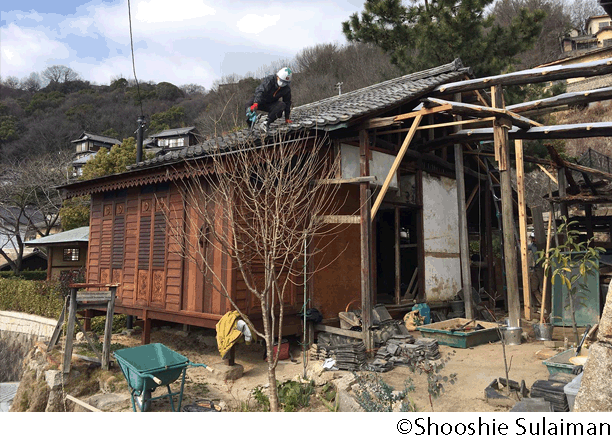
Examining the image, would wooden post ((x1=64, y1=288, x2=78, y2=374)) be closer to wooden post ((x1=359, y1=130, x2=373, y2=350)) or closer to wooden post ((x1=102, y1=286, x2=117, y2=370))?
wooden post ((x1=102, y1=286, x2=117, y2=370))

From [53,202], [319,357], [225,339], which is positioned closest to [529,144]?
[319,357]

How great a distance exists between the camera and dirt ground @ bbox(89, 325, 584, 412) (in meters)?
5.07

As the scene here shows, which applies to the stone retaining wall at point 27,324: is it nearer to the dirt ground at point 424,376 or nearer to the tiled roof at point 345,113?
the tiled roof at point 345,113

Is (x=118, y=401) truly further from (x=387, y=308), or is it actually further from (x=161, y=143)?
(x=161, y=143)

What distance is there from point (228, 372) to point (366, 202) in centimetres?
364

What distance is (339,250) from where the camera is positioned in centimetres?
841

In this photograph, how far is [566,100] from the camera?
7.96 m

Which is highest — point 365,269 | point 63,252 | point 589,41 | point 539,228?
point 589,41

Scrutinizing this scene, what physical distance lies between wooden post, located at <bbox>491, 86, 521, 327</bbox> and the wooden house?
21 millimetres

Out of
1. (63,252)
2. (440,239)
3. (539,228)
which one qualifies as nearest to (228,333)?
(440,239)

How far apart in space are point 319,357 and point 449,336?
2387mm

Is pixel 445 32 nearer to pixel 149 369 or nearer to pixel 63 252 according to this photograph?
pixel 149 369

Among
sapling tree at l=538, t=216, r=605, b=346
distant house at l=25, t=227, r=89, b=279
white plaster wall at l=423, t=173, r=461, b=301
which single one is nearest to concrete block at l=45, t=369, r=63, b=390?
white plaster wall at l=423, t=173, r=461, b=301

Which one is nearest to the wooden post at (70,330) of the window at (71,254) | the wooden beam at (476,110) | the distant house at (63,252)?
the wooden beam at (476,110)
